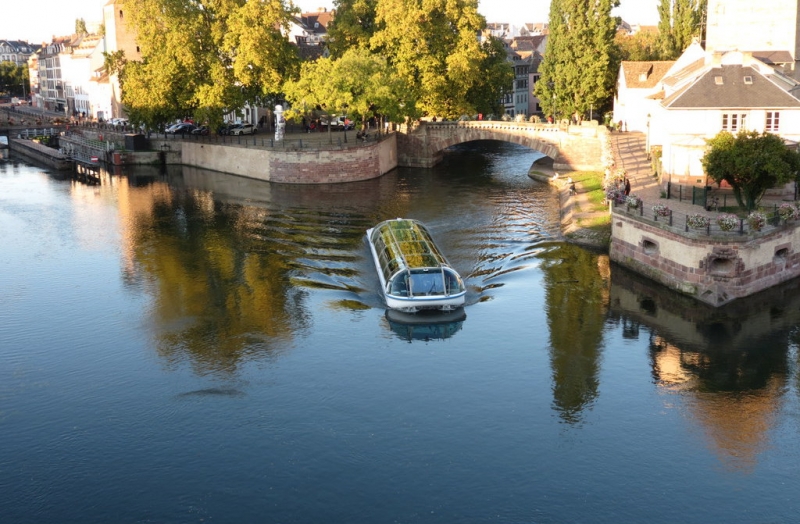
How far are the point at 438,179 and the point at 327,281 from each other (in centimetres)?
4054

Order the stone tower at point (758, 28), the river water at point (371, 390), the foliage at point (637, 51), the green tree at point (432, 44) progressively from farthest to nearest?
the foliage at point (637, 51) → the green tree at point (432, 44) → the stone tower at point (758, 28) → the river water at point (371, 390)

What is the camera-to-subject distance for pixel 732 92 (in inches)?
2238

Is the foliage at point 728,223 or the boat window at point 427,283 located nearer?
the boat window at point 427,283

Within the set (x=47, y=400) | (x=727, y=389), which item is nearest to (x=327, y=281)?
(x=47, y=400)

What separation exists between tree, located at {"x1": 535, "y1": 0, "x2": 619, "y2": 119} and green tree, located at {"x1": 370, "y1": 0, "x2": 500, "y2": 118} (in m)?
7.83

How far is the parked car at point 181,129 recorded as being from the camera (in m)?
110

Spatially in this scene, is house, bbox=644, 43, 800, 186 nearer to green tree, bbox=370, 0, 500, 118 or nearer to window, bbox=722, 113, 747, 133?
window, bbox=722, 113, 747, 133

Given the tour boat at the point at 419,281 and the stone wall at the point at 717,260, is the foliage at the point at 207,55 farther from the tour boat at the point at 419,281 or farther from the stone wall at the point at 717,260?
the stone wall at the point at 717,260

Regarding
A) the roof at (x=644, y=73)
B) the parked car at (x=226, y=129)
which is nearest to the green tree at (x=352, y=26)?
the parked car at (x=226, y=129)

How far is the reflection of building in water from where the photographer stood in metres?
32.9

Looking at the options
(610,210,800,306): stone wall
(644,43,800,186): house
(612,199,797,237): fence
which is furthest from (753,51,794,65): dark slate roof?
(610,210,800,306): stone wall

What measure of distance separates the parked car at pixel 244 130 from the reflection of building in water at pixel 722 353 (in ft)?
208

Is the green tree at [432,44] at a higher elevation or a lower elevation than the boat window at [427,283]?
higher

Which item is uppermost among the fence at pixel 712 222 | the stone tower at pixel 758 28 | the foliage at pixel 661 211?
the stone tower at pixel 758 28
